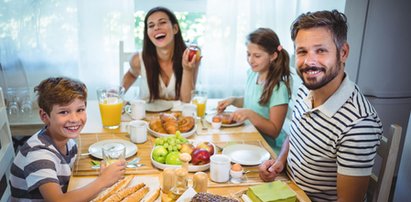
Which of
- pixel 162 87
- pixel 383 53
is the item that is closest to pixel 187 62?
pixel 162 87

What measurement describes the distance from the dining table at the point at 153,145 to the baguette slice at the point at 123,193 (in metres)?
0.06

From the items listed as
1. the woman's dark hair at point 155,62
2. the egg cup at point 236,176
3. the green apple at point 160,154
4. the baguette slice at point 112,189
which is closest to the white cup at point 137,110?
the woman's dark hair at point 155,62

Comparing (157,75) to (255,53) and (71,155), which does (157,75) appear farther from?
(71,155)

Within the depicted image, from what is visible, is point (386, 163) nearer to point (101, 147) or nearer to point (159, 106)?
point (101, 147)

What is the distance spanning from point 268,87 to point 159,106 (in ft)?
1.98

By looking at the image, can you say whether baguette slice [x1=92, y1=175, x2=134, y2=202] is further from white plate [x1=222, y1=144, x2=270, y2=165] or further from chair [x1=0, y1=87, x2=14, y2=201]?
chair [x1=0, y1=87, x2=14, y2=201]

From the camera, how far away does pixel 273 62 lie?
2.00 m

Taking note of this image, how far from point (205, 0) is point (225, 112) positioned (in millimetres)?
1230

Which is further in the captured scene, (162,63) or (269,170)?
(162,63)

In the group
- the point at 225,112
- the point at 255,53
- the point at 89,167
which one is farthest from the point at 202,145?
the point at 255,53

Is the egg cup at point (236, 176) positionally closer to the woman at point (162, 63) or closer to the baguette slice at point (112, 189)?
the baguette slice at point (112, 189)

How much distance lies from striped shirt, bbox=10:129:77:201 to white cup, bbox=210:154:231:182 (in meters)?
0.52

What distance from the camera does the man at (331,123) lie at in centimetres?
126

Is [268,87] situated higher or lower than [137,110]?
higher
